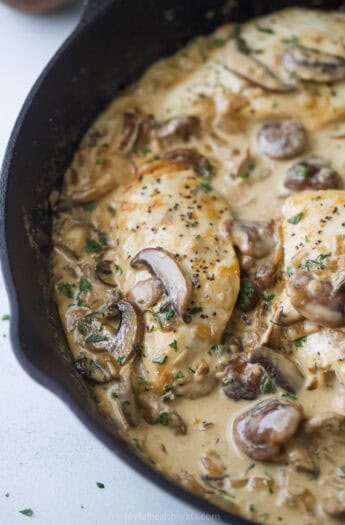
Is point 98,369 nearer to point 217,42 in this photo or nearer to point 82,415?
point 82,415

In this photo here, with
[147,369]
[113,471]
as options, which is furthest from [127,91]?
[113,471]

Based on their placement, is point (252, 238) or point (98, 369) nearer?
point (98, 369)

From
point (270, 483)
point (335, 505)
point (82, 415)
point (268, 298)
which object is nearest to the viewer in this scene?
point (82, 415)

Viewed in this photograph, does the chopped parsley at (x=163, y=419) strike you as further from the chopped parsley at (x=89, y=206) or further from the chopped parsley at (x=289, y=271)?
the chopped parsley at (x=89, y=206)

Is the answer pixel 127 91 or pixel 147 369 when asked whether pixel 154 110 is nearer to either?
pixel 127 91

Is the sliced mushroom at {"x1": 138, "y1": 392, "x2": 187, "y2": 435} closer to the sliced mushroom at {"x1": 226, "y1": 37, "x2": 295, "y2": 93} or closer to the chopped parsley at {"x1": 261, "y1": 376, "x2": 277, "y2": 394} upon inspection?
the chopped parsley at {"x1": 261, "y1": 376, "x2": 277, "y2": 394}

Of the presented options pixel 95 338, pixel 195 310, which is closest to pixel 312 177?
pixel 195 310

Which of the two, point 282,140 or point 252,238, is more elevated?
point 282,140

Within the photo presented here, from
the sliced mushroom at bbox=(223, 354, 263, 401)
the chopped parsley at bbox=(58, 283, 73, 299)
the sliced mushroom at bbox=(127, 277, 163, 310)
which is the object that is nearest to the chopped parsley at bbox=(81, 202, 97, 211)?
the chopped parsley at bbox=(58, 283, 73, 299)
